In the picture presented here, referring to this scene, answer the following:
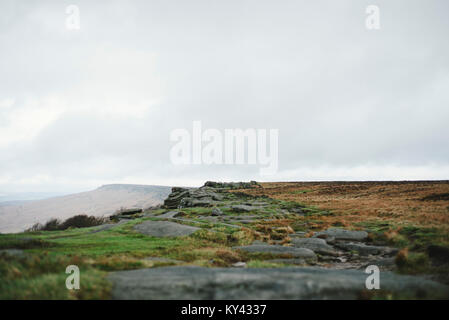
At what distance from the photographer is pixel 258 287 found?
791 cm

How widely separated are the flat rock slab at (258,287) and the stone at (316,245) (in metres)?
7.13

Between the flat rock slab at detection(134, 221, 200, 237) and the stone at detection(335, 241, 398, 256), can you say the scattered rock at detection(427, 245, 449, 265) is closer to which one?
the stone at detection(335, 241, 398, 256)

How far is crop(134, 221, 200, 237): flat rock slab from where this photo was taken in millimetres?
20297

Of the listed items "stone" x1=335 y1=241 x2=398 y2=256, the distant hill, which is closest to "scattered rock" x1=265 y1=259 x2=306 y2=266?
"stone" x1=335 y1=241 x2=398 y2=256

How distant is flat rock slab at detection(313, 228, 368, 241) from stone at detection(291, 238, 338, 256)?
1804mm

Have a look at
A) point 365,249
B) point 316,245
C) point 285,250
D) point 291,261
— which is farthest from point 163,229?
point 365,249

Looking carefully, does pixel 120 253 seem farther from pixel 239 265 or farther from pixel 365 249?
pixel 365 249

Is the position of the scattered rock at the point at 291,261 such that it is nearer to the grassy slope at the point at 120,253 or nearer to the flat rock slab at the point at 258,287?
the grassy slope at the point at 120,253

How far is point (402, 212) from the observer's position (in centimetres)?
2466

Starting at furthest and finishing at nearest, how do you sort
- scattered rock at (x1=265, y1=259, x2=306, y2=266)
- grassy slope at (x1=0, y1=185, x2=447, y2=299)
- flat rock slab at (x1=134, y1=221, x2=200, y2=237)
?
flat rock slab at (x1=134, y1=221, x2=200, y2=237)
scattered rock at (x1=265, y1=259, x2=306, y2=266)
grassy slope at (x1=0, y1=185, x2=447, y2=299)

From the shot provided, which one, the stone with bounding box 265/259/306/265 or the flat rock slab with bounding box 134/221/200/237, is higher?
the stone with bounding box 265/259/306/265
